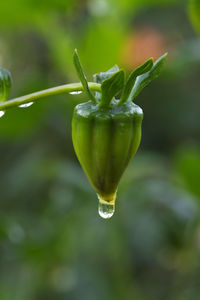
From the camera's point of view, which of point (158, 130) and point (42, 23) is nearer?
point (42, 23)

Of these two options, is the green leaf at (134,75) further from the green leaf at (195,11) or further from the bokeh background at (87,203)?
the bokeh background at (87,203)

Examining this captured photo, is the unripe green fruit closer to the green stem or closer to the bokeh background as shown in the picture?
the green stem

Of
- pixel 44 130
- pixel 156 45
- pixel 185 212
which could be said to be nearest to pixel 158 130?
pixel 156 45

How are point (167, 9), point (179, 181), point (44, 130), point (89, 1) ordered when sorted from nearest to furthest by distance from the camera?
1. point (179, 181)
2. point (89, 1)
3. point (44, 130)
4. point (167, 9)

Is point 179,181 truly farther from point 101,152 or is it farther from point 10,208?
point 101,152

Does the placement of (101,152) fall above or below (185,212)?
above

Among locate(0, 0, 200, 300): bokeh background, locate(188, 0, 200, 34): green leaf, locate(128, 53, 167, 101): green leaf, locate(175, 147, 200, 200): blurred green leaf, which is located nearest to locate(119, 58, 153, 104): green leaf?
locate(128, 53, 167, 101): green leaf
